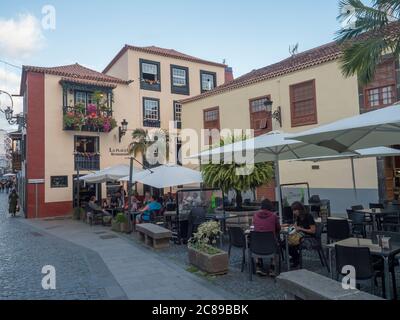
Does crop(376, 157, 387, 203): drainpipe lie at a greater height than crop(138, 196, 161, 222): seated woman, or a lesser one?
greater

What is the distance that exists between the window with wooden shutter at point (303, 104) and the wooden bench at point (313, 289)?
12.9 meters

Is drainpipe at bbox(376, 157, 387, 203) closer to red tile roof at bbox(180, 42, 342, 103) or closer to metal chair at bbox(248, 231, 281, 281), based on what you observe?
red tile roof at bbox(180, 42, 342, 103)

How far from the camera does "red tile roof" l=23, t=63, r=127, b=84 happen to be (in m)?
19.4

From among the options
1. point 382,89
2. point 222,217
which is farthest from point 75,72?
point 382,89

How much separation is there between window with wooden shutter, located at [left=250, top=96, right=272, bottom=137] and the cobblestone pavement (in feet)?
38.1

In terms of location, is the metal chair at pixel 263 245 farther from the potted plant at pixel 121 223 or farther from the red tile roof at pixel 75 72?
the red tile roof at pixel 75 72

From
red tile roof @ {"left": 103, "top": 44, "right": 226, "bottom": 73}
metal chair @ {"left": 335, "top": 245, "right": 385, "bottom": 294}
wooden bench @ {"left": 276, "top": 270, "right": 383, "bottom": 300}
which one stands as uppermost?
red tile roof @ {"left": 103, "top": 44, "right": 226, "bottom": 73}

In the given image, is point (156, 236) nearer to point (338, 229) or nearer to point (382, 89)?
point (338, 229)

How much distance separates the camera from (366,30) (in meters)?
8.55

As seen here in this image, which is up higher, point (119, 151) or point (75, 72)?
point (75, 72)

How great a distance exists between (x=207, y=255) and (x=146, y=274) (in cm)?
124

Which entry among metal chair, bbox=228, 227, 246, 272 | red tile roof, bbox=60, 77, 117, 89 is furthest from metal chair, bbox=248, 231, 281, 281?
red tile roof, bbox=60, 77, 117, 89

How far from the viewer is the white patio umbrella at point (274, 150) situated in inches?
283
